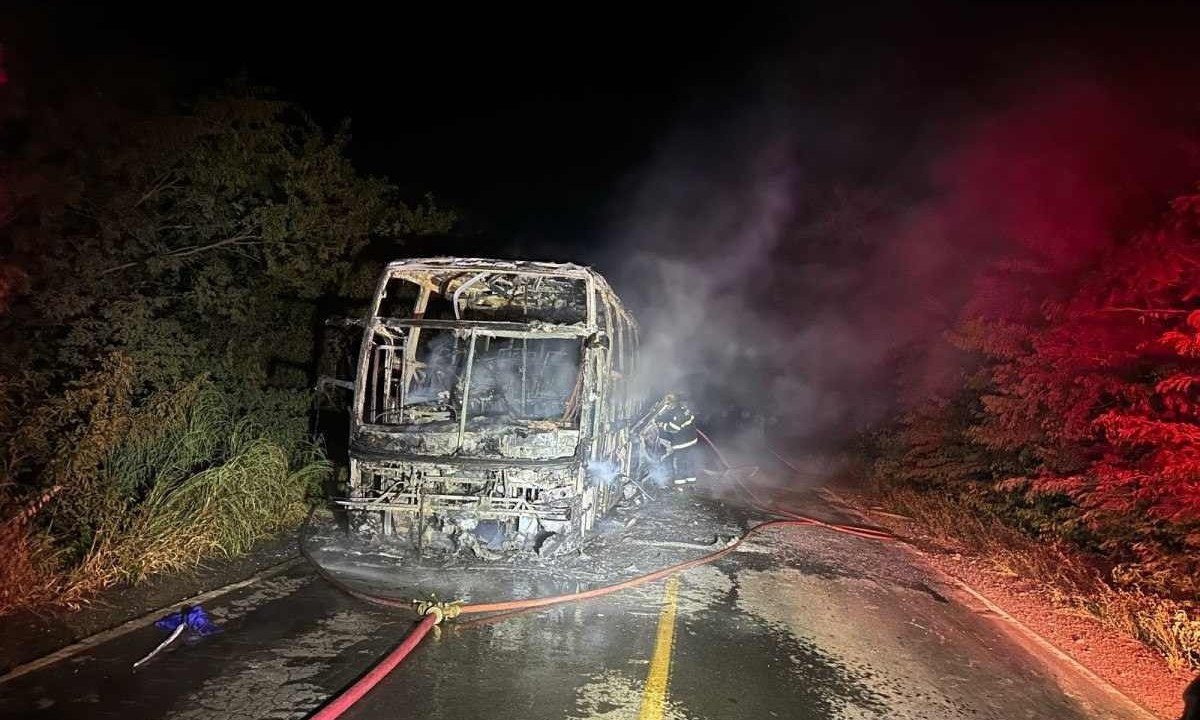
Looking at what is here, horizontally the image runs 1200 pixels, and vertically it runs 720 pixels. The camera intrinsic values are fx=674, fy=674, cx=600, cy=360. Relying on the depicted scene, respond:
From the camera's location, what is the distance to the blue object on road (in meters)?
4.41

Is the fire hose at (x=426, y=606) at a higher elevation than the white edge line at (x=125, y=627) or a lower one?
higher

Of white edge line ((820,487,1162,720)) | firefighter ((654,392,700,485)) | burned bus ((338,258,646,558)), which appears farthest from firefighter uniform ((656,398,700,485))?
white edge line ((820,487,1162,720))

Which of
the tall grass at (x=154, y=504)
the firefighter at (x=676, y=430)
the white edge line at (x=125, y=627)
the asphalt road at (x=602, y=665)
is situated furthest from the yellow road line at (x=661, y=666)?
the firefighter at (x=676, y=430)

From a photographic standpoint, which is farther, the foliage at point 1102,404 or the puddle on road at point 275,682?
the foliage at point 1102,404

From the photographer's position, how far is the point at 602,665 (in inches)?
169

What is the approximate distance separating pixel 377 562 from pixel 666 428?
19.9 ft

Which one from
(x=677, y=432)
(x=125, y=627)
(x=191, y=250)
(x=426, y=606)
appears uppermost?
(x=191, y=250)

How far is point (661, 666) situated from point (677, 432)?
715 cm

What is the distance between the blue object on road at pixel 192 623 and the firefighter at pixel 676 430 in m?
7.51

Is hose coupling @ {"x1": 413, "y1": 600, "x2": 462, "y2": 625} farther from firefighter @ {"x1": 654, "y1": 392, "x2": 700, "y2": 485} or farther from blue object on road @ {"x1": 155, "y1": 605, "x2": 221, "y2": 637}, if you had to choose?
firefighter @ {"x1": 654, "y1": 392, "x2": 700, "y2": 485}

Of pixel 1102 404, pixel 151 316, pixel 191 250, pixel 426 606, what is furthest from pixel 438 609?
pixel 1102 404

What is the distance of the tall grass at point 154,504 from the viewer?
4.94 m

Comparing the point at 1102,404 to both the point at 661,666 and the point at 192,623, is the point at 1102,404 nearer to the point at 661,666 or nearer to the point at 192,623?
the point at 661,666

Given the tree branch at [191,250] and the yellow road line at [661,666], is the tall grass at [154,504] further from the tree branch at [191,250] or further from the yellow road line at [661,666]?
the yellow road line at [661,666]
